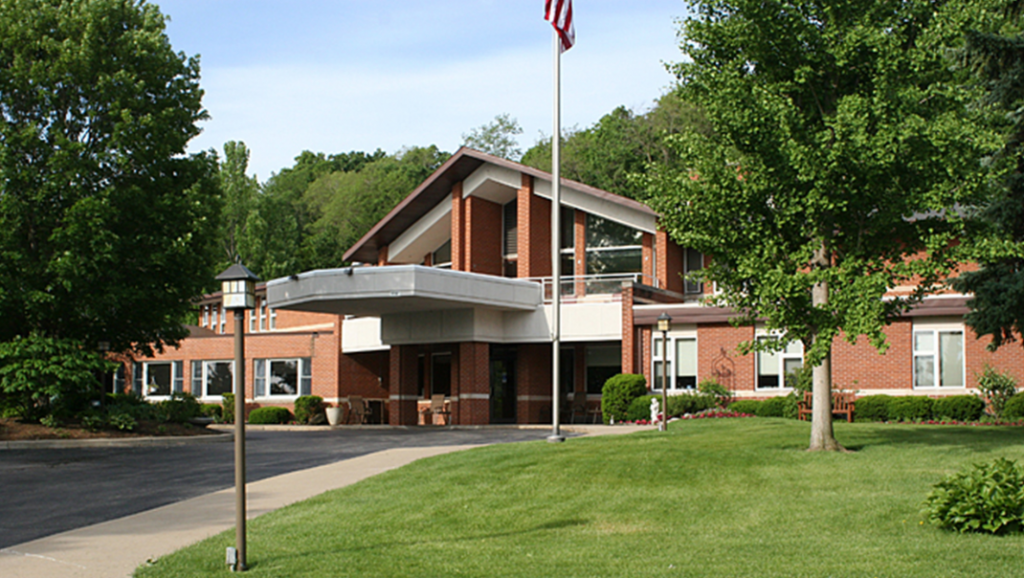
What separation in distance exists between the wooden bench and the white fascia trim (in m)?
14.5

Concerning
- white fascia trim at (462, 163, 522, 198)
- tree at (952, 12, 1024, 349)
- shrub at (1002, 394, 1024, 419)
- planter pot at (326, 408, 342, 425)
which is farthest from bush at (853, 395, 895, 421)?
planter pot at (326, 408, 342, 425)

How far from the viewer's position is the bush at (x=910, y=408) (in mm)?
25719

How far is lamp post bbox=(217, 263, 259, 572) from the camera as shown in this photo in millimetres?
8500

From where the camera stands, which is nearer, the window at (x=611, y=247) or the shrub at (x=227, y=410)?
the window at (x=611, y=247)

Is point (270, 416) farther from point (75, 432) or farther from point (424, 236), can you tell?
point (75, 432)

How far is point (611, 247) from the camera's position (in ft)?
118

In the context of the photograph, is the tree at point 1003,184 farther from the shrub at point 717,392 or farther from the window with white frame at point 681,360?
the window with white frame at point 681,360

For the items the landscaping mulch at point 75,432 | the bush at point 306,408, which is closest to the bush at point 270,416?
the bush at point 306,408

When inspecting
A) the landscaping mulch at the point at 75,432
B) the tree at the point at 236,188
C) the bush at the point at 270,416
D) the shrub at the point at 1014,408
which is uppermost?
the tree at the point at 236,188

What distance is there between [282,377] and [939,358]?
26.0 m

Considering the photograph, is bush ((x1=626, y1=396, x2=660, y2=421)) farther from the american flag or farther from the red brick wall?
the american flag

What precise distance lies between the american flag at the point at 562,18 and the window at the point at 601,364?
626 inches

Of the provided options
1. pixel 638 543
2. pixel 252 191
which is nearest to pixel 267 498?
pixel 638 543

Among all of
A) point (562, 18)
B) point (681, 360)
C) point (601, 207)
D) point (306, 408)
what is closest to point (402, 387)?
point (306, 408)
